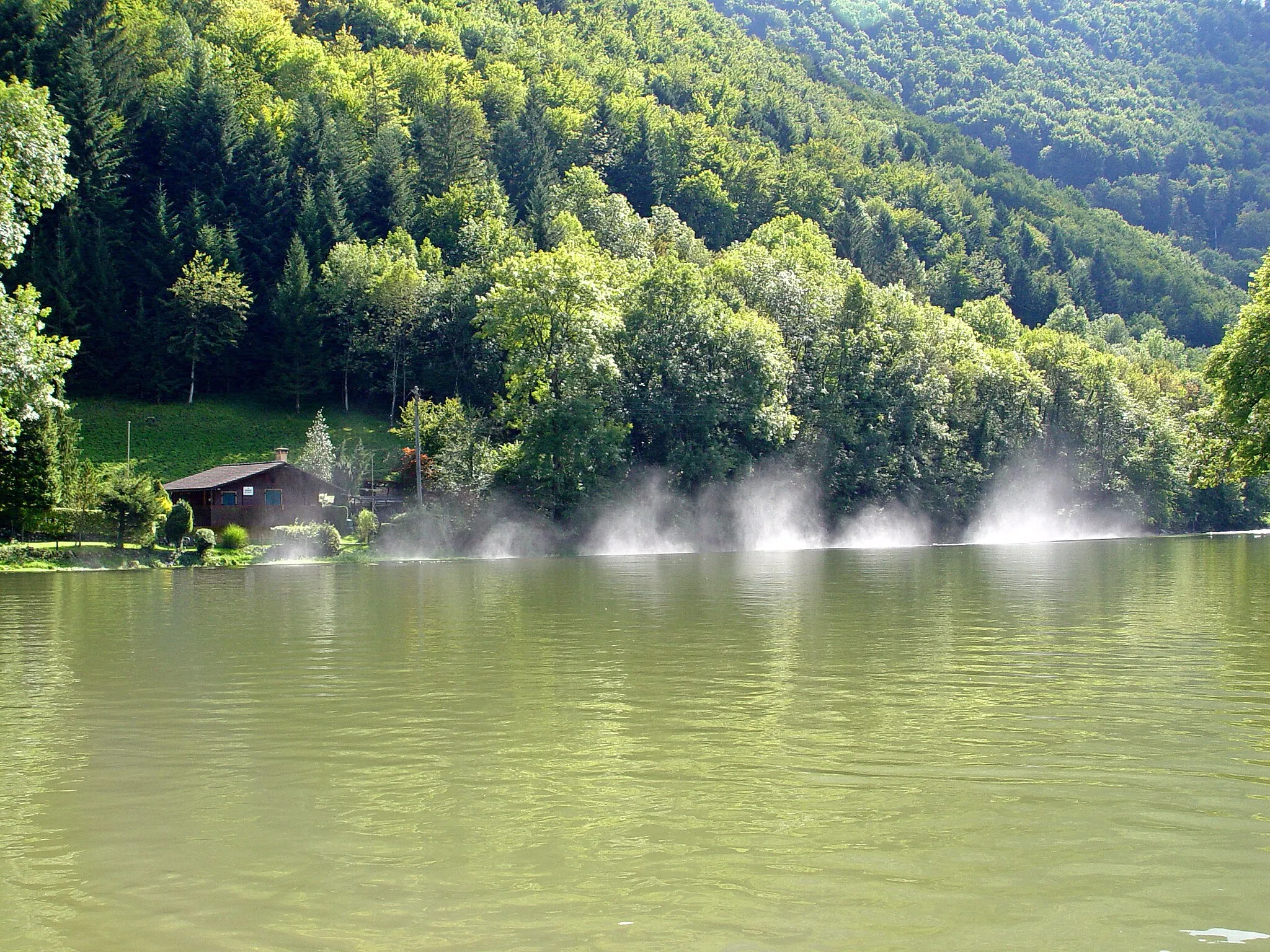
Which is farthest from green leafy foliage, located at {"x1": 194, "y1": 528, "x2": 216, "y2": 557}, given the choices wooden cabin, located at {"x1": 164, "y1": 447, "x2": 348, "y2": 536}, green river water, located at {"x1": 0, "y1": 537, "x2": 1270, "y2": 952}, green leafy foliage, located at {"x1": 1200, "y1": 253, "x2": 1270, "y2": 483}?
green leafy foliage, located at {"x1": 1200, "y1": 253, "x2": 1270, "y2": 483}

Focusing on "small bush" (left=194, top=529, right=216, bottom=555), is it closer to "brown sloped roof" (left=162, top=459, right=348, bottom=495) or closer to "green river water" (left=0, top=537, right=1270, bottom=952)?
"brown sloped roof" (left=162, top=459, right=348, bottom=495)

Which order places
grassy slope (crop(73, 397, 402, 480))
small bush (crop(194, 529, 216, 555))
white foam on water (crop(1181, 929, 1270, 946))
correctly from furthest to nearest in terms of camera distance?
grassy slope (crop(73, 397, 402, 480)) < small bush (crop(194, 529, 216, 555)) < white foam on water (crop(1181, 929, 1270, 946))

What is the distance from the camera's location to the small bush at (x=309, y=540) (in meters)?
67.7

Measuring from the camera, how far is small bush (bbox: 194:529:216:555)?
6275 centimetres

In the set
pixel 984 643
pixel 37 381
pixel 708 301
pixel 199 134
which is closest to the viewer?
pixel 984 643

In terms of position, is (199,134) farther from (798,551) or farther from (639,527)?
(798,551)

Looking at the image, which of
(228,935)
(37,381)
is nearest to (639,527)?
(37,381)

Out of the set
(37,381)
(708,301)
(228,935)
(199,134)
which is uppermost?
(199,134)

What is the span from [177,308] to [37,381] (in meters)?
76.4

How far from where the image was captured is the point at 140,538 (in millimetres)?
64062

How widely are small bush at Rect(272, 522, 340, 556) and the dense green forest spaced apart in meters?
10.8

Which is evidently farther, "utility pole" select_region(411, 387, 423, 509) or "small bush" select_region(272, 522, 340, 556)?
"utility pole" select_region(411, 387, 423, 509)

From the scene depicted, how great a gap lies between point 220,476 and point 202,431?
2091cm

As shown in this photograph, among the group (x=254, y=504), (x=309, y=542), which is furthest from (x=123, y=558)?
(x=254, y=504)
